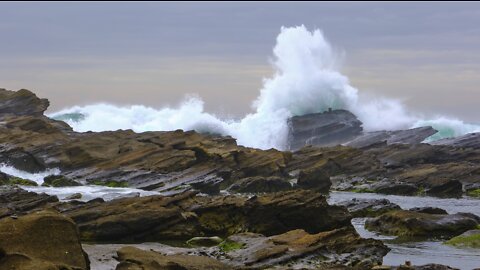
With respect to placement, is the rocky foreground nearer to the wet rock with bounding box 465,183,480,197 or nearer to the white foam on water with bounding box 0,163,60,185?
the wet rock with bounding box 465,183,480,197

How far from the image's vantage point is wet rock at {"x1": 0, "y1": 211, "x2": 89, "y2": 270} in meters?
18.4

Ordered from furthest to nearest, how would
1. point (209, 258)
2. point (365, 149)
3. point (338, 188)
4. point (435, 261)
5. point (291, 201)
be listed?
point (365, 149)
point (338, 188)
point (291, 201)
point (435, 261)
point (209, 258)

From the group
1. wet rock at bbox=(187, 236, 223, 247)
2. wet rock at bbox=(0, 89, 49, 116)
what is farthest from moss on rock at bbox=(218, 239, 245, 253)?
wet rock at bbox=(0, 89, 49, 116)

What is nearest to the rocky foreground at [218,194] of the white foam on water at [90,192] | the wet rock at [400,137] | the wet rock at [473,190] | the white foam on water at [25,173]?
the wet rock at [473,190]

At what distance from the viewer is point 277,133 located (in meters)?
116

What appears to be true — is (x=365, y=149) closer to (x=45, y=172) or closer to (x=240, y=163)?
(x=240, y=163)

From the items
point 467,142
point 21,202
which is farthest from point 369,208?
point 467,142

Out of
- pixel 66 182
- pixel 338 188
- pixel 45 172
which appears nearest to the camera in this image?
pixel 66 182

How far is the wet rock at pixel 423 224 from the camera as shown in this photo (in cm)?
3372

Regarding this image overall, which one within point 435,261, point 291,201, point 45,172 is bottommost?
point 435,261

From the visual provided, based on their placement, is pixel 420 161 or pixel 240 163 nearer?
pixel 240 163

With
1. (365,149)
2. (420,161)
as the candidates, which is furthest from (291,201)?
(365,149)

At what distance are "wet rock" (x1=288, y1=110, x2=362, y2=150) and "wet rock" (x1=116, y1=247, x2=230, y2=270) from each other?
276ft

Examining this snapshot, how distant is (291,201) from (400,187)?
1190 inches
